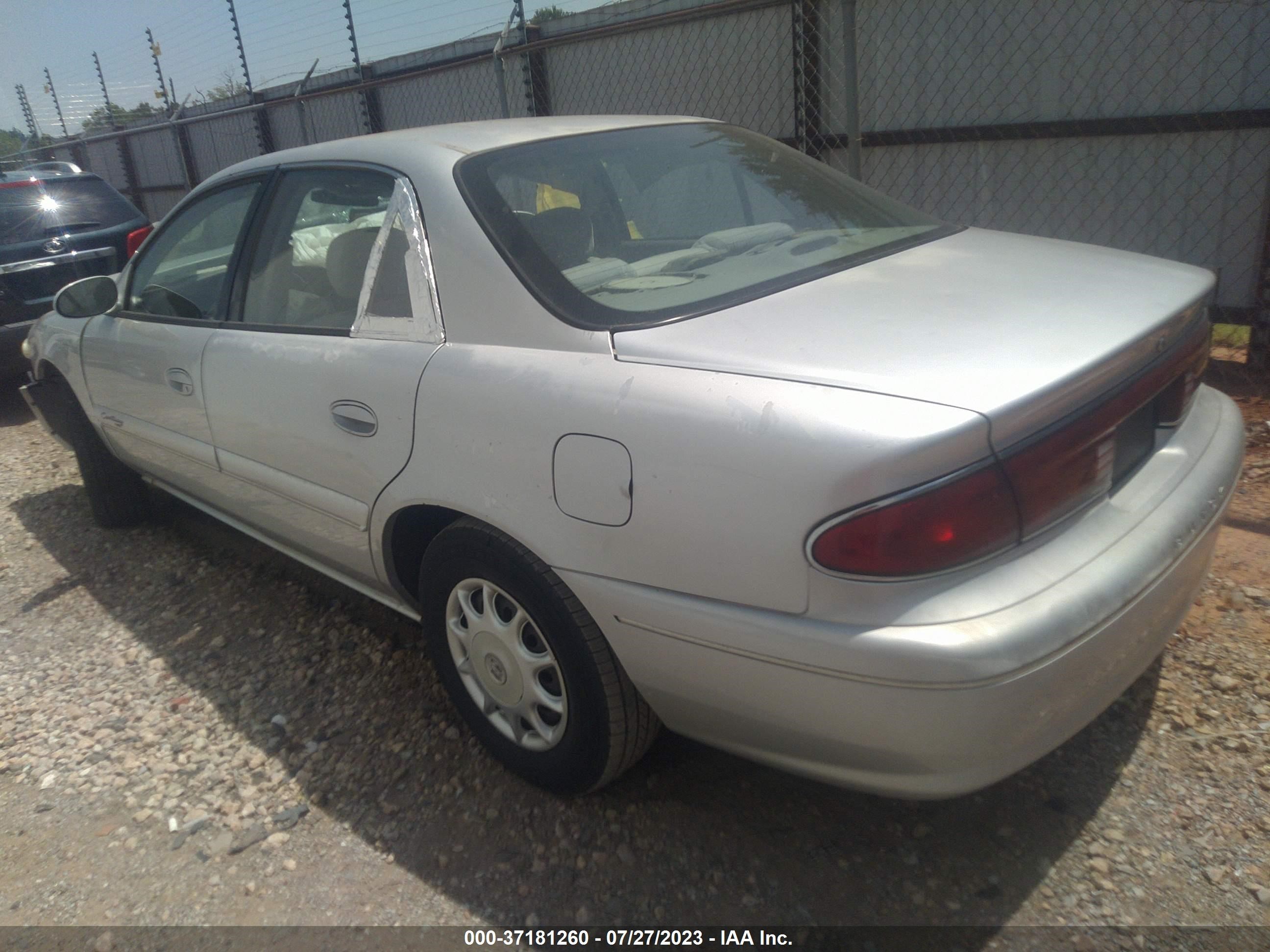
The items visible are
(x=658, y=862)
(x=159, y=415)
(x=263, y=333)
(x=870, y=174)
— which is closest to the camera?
(x=658, y=862)

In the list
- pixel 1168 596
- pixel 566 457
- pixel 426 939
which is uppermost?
pixel 566 457

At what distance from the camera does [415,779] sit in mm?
2621

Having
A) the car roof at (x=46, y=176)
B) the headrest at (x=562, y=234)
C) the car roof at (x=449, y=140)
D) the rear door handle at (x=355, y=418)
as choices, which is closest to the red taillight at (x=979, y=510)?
the headrest at (x=562, y=234)

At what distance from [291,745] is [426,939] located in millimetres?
925

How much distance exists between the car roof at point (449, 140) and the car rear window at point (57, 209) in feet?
16.3

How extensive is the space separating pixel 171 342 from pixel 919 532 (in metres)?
2.84

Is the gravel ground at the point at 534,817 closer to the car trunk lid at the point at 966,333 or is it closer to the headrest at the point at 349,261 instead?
the car trunk lid at the point at 966,333

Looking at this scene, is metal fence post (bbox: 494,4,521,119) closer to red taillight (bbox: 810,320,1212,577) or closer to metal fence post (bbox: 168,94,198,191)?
red taillight (bbox: 810,320,1212,577)

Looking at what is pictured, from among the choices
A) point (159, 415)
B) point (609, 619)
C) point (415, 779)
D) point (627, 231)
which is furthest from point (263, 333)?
point (609, 619)

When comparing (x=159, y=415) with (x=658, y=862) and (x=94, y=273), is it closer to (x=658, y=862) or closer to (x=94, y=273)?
(x=658, y=862)

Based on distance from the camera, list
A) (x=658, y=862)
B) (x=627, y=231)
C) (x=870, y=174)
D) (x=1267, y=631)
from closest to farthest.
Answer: (x=658, y=862) → (x=627, y=231) → (x=1267, y=631) → (x=870, y=174)

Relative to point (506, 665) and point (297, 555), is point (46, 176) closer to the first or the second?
point (297, 555)

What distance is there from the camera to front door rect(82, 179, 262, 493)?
11.0ft

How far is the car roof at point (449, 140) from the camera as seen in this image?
2.64 meters
